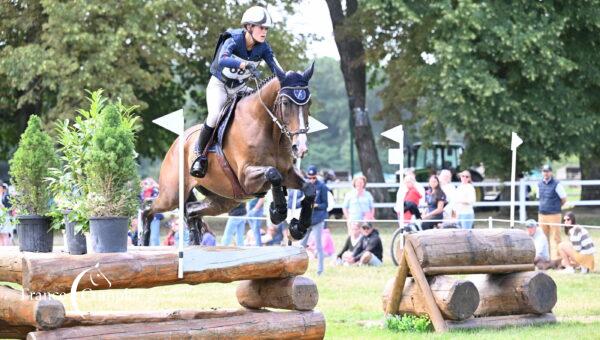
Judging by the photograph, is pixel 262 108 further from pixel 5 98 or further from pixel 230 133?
pixel 5 98

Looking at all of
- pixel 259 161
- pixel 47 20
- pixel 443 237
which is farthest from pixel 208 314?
pixel 47 20

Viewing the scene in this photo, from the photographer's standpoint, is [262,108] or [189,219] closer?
[262,108]

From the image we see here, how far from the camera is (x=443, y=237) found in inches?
446

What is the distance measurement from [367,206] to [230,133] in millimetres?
9830

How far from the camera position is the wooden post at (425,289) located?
36.4 ft

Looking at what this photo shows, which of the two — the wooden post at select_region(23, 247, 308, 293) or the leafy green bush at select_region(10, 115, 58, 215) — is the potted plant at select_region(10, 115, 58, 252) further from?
the wooden post at select_region(23, 247, 308, 293)

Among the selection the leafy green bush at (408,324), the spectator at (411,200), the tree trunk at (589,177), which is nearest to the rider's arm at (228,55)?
the leafy green bush at (408,324)

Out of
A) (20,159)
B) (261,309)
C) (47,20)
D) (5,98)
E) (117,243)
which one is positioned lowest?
(261,309)

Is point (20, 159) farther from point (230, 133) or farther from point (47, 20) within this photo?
point (47, 20)

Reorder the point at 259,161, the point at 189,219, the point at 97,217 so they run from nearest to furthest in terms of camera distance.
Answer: the point at 97,217
the point at 259,161
the point at 189,219

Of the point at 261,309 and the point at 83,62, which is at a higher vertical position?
the point at 83,62

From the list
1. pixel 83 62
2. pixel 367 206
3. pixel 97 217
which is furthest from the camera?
pixel 83 62

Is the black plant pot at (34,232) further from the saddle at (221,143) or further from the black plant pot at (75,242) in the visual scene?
the saddle at (221,143)

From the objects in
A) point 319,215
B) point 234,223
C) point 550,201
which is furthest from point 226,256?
point 550,201
